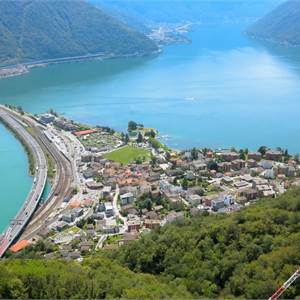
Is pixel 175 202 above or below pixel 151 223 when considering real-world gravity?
above

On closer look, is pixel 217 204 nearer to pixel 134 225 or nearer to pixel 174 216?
pixel 174 216

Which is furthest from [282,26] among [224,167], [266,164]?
[224,167]

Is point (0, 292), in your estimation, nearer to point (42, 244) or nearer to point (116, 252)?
point (116, 252)

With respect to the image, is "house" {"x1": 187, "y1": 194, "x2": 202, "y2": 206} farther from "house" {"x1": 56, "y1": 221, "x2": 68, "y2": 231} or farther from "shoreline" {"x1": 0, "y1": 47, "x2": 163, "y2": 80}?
"shoreline" {"x1": 0, "y1": 47, "x2": 163, "y2": 80}

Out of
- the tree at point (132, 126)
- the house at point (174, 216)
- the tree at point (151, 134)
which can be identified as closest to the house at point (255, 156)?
the tree at point (151, 134)

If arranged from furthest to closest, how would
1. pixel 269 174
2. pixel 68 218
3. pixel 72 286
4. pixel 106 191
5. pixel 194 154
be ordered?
pixel 194 154, pixel 269 174, pixel 106 191, pixel 68 218, pixel 72 286

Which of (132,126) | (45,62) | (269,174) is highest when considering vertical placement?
(45,62)

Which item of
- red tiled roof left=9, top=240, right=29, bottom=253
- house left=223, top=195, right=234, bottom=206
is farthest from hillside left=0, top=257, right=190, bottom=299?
house left=223, top=195, right=234, bottom=206
